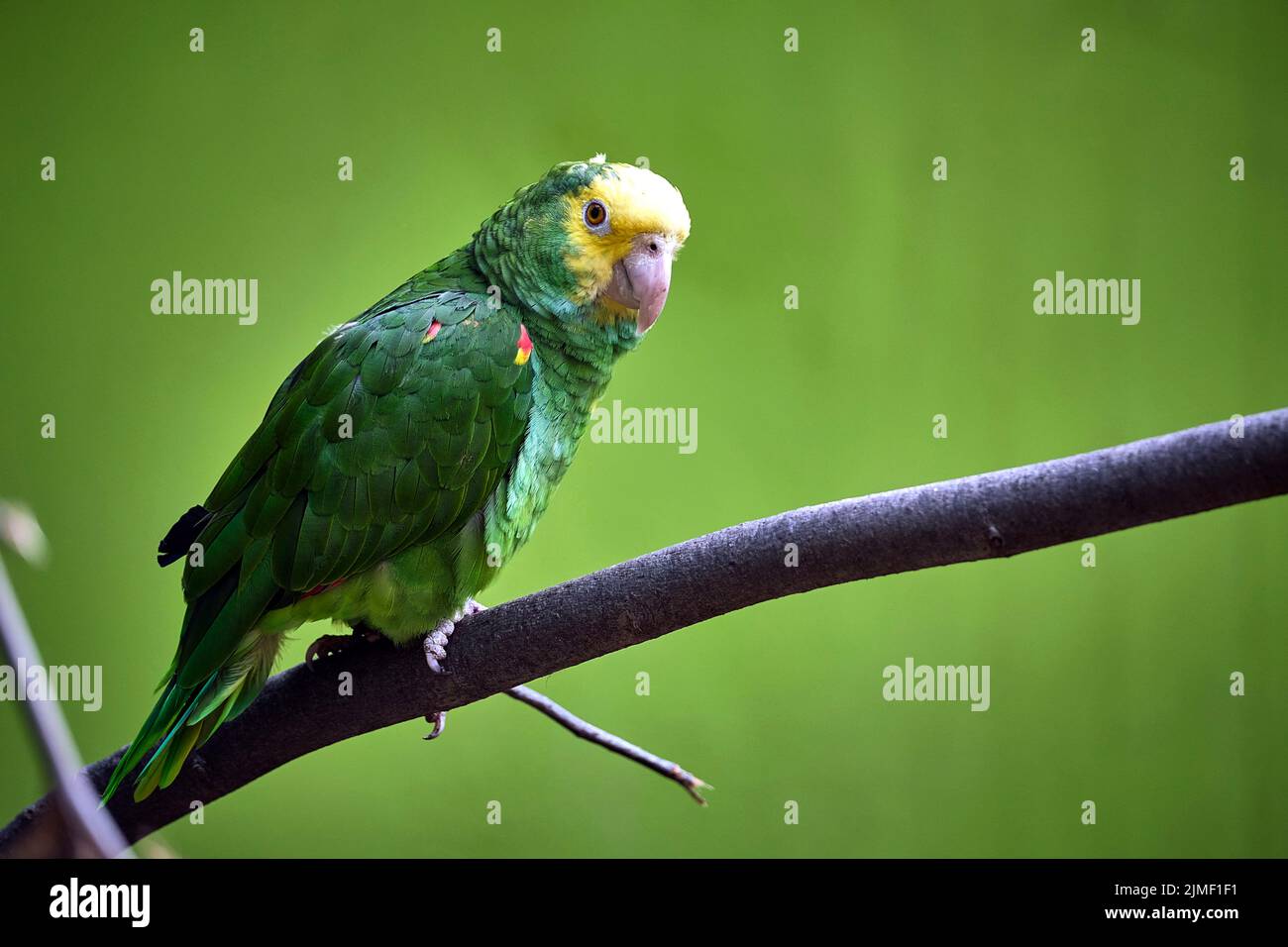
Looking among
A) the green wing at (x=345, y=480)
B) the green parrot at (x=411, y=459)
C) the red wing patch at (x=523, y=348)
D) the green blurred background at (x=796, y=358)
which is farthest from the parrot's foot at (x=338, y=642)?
the green blurred background at (x=796, y=358)

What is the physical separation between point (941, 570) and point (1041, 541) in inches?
81.8

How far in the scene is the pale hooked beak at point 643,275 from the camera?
1.85 meters

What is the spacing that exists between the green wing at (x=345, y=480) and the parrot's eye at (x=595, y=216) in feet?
0.89

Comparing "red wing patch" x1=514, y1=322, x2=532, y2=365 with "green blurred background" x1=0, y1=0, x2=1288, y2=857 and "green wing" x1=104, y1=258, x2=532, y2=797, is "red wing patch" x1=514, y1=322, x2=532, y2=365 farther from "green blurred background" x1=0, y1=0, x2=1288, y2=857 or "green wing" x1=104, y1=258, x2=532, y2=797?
"green blurred background" x1=0, y1=0, x2=1288, y2=857

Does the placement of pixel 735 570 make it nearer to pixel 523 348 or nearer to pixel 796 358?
pixel 523 348

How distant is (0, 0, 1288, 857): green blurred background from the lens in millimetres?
2953

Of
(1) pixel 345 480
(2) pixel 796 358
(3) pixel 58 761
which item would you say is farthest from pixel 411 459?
(2) pixel 796 358

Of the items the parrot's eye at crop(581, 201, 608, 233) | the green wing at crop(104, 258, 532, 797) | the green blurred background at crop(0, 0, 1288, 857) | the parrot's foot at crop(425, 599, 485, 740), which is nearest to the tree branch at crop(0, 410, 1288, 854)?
the parrot's foot at crop(425, 599, 485, 740)

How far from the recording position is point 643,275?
1.85 meters

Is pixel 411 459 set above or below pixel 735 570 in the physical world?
above

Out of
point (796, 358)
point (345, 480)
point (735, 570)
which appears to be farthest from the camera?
point (796, 358)

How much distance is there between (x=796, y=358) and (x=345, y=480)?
6.13 ft
